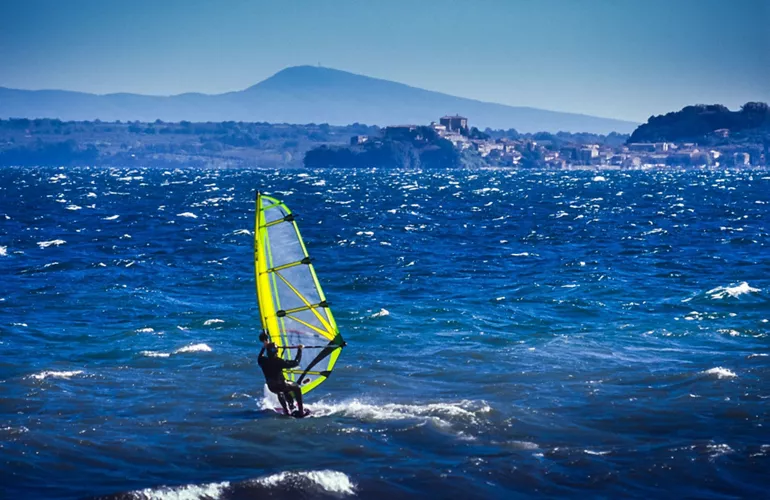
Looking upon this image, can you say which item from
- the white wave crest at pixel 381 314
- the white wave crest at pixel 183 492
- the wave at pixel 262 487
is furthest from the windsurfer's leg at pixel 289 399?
the white wave crest at pixel 381 314

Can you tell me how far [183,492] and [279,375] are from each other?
14.4 feet

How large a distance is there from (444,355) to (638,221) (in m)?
49.9

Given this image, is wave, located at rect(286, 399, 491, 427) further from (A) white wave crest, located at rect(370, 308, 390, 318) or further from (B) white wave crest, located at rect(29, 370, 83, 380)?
(A) white wave crest, located at rect(370, 308, 390, 318)

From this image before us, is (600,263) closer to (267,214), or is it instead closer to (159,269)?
(159,269)

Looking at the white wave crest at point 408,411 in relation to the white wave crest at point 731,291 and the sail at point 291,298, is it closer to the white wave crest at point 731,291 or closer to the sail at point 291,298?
the sail at point 291,298

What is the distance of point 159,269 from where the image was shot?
41562 mm

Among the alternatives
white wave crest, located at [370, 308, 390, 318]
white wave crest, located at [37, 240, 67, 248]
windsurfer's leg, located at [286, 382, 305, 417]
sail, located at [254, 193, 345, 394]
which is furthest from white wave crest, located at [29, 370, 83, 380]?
white wave crest, located at [37, 240, 67, 248]

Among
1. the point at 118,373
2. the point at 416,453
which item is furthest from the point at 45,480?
the point at 118,373

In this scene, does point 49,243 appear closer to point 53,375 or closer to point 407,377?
point 53,375

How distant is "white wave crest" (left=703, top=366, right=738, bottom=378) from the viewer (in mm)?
22203

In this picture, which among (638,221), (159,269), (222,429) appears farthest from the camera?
(638,221)

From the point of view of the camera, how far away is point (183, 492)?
48.0 ft

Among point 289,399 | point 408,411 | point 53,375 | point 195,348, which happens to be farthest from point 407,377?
point 53,375

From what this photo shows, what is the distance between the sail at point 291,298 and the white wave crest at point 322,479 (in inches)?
152
